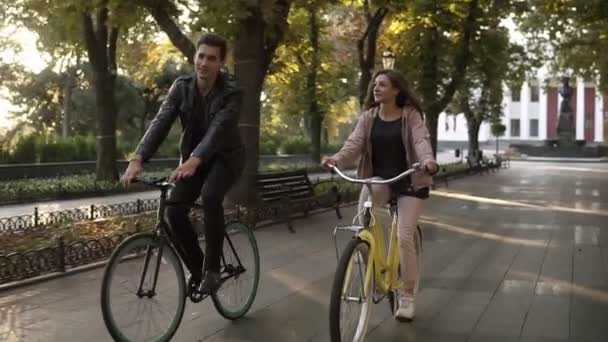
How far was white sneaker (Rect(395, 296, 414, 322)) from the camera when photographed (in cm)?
564

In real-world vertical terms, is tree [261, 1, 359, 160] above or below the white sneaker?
above

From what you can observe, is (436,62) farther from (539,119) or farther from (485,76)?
(539,119)

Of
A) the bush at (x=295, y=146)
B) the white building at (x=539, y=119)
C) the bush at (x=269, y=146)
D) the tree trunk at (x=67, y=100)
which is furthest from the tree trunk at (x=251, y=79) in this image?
the white building at (x=539, y=119)

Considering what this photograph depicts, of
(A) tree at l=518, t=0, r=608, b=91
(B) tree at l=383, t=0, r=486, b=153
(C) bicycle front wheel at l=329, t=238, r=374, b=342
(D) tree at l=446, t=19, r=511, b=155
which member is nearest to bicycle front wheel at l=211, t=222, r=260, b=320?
(C) bicycle front wheel at l=329, t=238, r=374, b=342

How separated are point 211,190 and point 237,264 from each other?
0.98 meters

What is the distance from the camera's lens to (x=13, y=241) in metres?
9.05

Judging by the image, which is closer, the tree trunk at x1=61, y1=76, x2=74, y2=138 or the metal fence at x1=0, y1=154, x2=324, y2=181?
the metal fence at x1=0, y1=154, x2=324, y2=181

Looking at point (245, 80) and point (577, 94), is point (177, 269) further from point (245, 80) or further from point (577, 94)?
point (577, 94)

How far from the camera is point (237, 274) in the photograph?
5.72 m

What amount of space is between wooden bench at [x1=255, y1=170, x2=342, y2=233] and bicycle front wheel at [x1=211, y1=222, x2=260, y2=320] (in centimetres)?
527

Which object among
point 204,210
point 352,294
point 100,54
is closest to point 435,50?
point 100,54

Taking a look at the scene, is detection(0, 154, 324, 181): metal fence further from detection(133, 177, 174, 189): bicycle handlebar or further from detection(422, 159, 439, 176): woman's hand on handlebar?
detection(422, 159, 439, 176): woman's hand on handlebar

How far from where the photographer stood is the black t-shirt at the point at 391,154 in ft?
17.7

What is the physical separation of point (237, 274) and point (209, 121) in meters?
1.32
